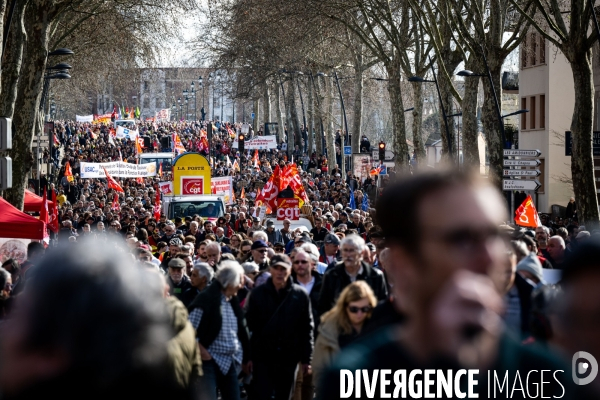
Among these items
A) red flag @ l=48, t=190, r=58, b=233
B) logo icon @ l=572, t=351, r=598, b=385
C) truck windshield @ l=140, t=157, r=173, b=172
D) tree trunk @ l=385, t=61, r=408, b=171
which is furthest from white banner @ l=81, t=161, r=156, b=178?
logo icon @ l=572, t=351, r=598, b=385

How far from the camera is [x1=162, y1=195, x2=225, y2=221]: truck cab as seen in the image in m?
30.0

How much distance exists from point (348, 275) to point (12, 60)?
1625 cm

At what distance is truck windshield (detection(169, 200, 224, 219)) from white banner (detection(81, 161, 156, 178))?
19.3ft

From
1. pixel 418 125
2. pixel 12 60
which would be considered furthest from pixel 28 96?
pixel 418 125

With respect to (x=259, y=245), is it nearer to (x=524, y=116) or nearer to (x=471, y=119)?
(x=471, y=119)

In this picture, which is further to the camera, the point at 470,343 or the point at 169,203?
the point at 169,203

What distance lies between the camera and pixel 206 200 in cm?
3042

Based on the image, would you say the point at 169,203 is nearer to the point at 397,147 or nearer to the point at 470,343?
the point at 397,147

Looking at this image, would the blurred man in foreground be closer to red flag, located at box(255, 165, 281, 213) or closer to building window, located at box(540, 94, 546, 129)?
red flag, located at box(255, 165, 281, 213)

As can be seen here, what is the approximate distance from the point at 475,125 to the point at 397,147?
37.4 feet

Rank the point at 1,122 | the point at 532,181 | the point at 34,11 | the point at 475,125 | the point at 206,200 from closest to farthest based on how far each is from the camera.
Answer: the point at 1,122, the point at 532,181, the point at 34,11, the point at 206,200, the point at 475,125

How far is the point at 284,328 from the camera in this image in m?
8.95

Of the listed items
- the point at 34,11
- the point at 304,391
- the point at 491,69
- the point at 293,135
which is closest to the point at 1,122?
the point at 304,391

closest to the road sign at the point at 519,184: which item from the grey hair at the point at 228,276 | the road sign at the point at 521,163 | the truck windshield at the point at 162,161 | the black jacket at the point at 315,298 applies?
the road sign at the point at 521,163
